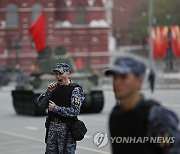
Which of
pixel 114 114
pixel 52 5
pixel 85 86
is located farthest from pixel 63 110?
pixel 52 5

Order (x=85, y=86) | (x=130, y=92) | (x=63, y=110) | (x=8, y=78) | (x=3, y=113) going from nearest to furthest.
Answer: (x=130, y=92), (x=63, y=110), (x=85, y=86), (x=3, y=113), (x=8, y=78)

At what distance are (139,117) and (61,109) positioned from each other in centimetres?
389

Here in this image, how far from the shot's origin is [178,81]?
6253 cm

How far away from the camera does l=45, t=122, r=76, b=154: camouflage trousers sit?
373 inches

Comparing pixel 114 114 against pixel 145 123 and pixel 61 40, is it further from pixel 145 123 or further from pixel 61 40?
pixel 61 40

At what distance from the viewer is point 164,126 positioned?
5.46 meters

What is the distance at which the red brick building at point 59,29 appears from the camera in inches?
3223

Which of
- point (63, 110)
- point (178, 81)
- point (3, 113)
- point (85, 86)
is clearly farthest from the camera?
point (178, 81)

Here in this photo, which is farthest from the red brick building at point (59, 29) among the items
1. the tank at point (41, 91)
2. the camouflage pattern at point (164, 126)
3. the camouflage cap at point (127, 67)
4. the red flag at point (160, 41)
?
the camouflage pattern at point (164, 126)

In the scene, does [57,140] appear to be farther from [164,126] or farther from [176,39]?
[176,39]

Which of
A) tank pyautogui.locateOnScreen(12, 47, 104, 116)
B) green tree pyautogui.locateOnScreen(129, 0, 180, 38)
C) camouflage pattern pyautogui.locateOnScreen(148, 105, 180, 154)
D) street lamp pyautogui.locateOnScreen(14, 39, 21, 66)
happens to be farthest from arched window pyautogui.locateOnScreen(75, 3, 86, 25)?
camouflage pattern pyautogui.locateOnScreen(148, 105, 180, 154)

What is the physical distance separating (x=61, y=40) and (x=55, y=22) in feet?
6.78

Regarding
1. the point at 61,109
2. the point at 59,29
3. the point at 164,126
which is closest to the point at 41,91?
the point at 61,109

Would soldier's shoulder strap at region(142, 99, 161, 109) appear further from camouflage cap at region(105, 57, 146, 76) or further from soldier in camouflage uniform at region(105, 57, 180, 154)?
camouflage cap at region(105, 57, 146, 76)
